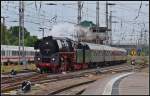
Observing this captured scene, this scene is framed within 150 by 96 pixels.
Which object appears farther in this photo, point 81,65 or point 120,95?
point 81,65

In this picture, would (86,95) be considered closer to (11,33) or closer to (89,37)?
(89,37)

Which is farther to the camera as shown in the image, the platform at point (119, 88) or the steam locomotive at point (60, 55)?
the steam locomotive at point (60, 55)

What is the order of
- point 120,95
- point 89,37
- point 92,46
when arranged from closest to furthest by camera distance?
point 120,95 → point 92,46 → point 89,37

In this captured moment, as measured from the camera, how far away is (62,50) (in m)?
41.7

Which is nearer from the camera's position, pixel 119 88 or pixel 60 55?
pixel 119 88

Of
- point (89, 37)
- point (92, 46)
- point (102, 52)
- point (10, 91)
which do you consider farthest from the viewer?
point (89, 37)

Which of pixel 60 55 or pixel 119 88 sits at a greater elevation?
pixel 60 55

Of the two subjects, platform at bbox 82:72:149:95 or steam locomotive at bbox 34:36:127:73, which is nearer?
platform at bbox 82:72:149:95

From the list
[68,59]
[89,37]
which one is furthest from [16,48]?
[68,59]

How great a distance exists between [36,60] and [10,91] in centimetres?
2068

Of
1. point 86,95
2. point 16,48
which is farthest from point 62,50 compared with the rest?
point 16,48

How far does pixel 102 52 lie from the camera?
59750 mm

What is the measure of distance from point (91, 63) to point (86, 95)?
120ft

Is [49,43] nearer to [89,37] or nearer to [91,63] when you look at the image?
[91,63]
